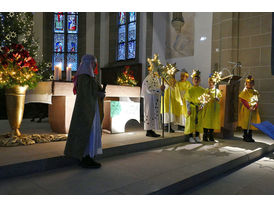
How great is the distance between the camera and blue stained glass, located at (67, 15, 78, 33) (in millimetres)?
13117

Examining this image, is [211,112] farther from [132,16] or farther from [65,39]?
[65,39]

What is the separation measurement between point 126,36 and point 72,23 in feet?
10.9

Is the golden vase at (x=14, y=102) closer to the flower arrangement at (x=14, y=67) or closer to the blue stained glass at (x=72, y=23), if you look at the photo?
the flower arrangement at (x=14, y=67)

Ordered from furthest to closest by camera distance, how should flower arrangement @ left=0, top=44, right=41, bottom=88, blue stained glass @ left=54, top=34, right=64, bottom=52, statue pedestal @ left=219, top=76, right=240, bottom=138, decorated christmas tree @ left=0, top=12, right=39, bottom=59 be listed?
blue stained glass @ left=54, top=34, right=64, bottom=52 → decorated christmas tree @ left=0, top=12, right=39, bottom=59 → statue pedestal @ left=219, top=76, right=240, bottom=138 → flower arrangement @ left=0, top=44, right=41, bottom=88

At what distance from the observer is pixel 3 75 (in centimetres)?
402

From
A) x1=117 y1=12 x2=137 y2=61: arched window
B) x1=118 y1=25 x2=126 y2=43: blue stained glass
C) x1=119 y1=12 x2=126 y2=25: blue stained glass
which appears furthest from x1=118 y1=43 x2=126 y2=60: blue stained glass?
x1=119 y1=12 x2=126 y2=25: blue stained glass

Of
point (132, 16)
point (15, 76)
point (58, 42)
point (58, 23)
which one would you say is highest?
point (132, 16)

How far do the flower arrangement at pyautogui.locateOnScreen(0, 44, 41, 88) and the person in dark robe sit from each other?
4.36ft

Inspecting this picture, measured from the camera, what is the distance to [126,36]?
1239 cm

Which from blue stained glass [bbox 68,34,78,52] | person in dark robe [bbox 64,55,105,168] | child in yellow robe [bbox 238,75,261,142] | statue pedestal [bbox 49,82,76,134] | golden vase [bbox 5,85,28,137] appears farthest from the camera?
blue stained glass [bbox 68,34,78,52]

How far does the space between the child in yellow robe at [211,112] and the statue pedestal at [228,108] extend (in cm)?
43

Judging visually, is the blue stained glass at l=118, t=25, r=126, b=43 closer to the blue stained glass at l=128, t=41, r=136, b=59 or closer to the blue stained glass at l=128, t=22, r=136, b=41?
the blue stained glass at l=128, t=22, r=136, b=41

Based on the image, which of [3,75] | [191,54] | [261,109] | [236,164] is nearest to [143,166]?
[236,164]

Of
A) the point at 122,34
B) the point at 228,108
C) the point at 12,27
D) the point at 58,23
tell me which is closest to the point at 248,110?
the point at 228,108
